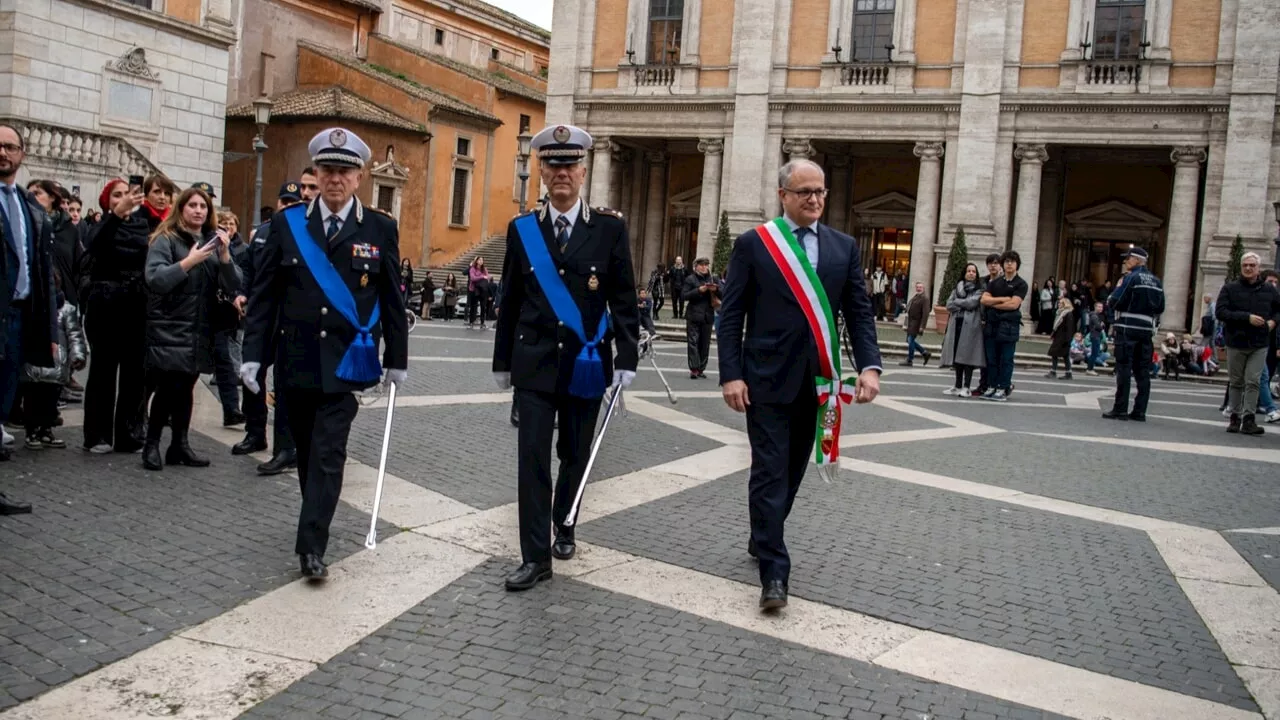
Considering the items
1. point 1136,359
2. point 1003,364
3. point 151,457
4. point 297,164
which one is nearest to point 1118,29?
point 1003,364

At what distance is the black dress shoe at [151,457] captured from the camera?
7.39m

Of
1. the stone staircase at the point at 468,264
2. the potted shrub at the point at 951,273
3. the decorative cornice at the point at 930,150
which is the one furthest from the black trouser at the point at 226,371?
the stone staircase at the point at 468,264

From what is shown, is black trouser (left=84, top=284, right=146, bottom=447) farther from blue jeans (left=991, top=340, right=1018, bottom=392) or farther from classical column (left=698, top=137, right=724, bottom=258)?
classical column (left=698, top=137, right=724, bottom=258)

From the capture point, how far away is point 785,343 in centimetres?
527

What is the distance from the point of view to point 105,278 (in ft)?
26.3

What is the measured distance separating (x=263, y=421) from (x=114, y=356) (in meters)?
1.13

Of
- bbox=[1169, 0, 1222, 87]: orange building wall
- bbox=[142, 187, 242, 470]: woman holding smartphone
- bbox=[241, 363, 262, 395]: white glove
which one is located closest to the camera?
bbox=[241, 363, 262, 395]: white glove

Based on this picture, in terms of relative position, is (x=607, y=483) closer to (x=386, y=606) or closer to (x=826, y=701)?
(x=386, y=606)

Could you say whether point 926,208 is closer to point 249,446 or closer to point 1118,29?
point 1118,29

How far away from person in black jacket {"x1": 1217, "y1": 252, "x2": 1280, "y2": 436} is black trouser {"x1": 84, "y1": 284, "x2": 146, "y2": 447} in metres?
11.0

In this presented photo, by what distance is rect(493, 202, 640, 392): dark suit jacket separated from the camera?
17.5 feet

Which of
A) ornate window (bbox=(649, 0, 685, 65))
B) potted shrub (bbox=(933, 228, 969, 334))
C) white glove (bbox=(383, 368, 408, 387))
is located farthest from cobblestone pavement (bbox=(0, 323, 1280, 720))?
ornate window (bbox=(649, 0, 685, 65))

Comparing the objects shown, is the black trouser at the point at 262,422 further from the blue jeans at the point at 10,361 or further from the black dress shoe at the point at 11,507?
the black dress shoe at the point at 11,507

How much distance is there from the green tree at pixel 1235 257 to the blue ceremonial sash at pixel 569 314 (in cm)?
2693
